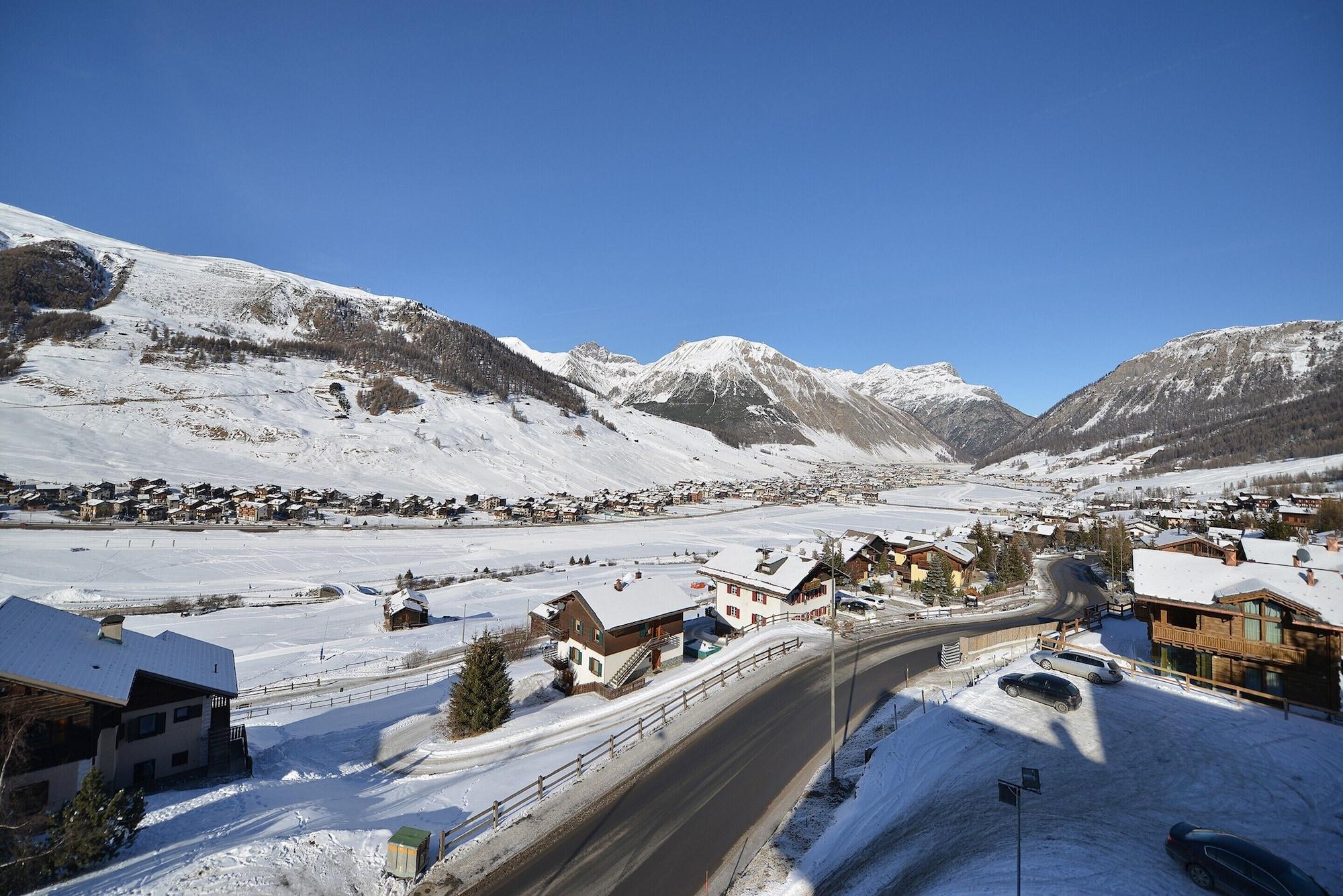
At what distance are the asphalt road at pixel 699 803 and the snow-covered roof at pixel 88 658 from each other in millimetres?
14404

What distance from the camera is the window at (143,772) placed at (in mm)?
19109

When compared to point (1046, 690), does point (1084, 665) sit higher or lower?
higher

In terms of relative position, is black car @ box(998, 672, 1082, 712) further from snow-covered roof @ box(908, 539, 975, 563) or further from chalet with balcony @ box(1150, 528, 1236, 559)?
snow-covered roof @ box(908, 539, 975, 563)

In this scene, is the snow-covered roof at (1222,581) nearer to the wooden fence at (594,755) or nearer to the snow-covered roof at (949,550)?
the wooden fence at (594,755)

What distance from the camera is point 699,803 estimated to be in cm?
1680

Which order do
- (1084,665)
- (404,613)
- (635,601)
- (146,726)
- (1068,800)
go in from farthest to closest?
1. (404,613)
2. (635,601)
3. (1084,665)
4. (146,726)
5. (1068,800)

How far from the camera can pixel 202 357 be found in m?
154

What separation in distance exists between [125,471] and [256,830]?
4902 inches

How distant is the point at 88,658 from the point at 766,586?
33626 millimetres

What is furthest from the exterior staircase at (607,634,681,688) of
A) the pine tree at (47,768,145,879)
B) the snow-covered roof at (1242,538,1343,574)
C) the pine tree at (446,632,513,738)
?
the snow-covered roof at (1242,538,1343,574)

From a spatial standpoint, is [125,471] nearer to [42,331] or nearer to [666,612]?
[42,331]

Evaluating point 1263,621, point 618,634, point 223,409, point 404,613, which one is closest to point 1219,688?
point 1263,621

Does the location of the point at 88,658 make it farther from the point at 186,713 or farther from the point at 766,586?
the point at 766,586

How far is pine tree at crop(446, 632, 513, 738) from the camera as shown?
81.4 ft
